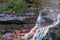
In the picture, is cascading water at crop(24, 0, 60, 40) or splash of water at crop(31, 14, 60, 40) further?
cascading water at crop(24, 0, 60, 40)

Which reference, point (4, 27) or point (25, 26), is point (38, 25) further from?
point (4, 27)

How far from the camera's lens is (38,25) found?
32.8ft

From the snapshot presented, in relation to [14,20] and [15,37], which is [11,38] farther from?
[14,20]

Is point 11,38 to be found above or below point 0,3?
below

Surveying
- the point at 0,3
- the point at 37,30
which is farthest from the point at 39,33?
the point at 0,3

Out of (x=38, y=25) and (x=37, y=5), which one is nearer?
(x=38, y=25)

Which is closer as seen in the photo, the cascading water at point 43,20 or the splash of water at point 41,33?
the splash of water at point 41,33

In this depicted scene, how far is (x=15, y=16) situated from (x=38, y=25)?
1.20 metres

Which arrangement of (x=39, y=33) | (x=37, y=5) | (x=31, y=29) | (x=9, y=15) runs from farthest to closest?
(x=37, y=5)
(x=9, y=15)
(x=31, y=29)
(x=39, y=33)

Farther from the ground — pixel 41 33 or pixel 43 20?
pixel 43 20

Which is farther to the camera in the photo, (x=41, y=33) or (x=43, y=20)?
(x=43, y=20)

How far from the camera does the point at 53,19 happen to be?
10.2m

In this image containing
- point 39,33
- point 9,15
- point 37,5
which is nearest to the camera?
point 39,33

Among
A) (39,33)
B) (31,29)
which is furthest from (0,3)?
(39,33)
